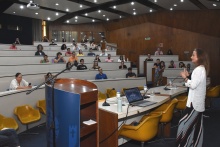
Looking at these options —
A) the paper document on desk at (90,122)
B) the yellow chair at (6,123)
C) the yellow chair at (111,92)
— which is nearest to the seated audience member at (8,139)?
the paper document on desk at (90,122)

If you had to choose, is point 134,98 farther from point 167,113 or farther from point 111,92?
point 111,92

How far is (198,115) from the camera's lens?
2.82 meters

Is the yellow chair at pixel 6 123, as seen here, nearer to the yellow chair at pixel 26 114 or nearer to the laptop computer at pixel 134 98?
the yellow chair at pixel 26 114

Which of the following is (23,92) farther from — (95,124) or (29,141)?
(95,124)

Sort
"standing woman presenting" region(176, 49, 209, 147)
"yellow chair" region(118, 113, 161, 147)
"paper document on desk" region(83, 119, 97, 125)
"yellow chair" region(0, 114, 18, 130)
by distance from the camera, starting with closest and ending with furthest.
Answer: "paper document on desk" region(83, 119, 97, 125) < "standing woman presenting" region(176, 49, 209, 147) < "yellow chair" region(118, 113, 161, 147) < "yellow chair" region(0, 114, 18, 130)

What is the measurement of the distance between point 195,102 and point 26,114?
10.8 ft

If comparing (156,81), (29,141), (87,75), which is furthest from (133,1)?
(29,141)

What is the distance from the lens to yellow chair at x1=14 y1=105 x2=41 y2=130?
4.17 meters

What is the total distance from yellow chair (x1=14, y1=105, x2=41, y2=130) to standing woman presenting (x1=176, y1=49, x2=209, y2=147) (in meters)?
2.81

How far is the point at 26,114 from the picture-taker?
14.5 ft

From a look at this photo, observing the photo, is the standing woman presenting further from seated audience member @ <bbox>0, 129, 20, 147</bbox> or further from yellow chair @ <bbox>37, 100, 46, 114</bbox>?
yellow chair @ <bbox>37, 100, 46, 114</bbox>

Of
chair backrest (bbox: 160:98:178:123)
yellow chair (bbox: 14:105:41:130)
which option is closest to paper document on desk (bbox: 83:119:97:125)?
chair backrest (bbox: 160:98:178:123)

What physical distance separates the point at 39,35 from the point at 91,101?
1565cm

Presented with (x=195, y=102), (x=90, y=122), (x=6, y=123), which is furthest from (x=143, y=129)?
(x=6, y=123)
